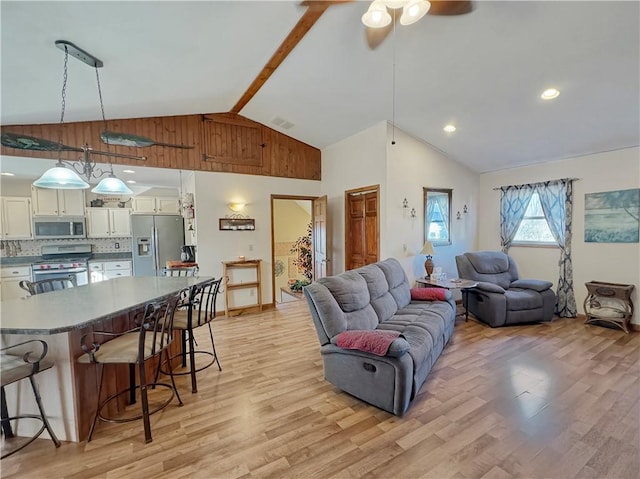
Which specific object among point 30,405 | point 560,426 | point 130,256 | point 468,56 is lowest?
point 560,426

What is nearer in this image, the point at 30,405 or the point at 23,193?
the point at 30,405

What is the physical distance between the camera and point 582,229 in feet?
14.7

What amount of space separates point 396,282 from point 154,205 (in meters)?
5.38

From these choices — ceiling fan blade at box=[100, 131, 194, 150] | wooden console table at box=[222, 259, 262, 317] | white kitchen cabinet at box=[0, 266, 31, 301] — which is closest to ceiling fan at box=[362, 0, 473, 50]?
ceiling fan blade at box=[100, 131, 194, 150]

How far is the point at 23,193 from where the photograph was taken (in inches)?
200

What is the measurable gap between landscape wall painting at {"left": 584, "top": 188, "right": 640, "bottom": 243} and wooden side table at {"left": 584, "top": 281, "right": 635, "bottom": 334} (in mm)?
689

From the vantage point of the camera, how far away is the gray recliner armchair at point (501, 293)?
165 inches

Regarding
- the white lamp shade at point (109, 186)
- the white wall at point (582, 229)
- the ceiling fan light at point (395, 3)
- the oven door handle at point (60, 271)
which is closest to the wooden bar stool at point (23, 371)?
the white lamp shade at point (109, 186)

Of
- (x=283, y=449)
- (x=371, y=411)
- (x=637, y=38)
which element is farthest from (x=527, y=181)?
(x=283, y=449)

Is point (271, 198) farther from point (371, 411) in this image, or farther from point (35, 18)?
point (371, 411)

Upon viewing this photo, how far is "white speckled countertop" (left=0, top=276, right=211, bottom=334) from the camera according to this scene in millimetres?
1707

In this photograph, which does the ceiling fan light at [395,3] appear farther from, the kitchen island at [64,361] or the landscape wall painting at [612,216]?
the landscape wall painting at [612,216]

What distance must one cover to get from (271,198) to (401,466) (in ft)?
14.7

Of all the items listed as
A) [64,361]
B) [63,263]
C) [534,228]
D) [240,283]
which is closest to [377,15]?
[64,361]
